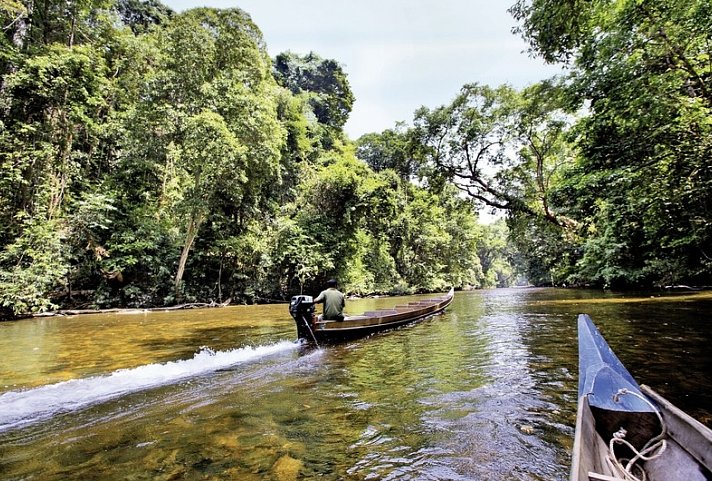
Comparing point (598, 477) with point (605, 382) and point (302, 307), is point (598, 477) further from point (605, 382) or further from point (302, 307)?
point (302, 307)

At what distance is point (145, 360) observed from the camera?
21.2ft

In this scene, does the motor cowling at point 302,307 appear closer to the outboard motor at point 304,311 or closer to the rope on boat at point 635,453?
the outboard motor at point 304,311

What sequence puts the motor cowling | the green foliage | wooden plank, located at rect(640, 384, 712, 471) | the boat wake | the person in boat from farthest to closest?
1. the green foliage
2. the person in boat
3. the motor cowling
4. the boat wake
5. wooden plank, located at rect(640, 384, 712, 471)

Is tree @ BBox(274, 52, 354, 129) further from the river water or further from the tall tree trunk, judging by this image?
the river water

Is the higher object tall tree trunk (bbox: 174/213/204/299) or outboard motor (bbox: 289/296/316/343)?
tall tree trunk (bbox: 174/213/204/299)

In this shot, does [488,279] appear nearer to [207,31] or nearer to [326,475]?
[207,31]

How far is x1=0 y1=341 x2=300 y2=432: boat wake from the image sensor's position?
3.91 meters

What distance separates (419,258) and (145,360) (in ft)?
105

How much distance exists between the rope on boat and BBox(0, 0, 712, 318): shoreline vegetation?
608cm

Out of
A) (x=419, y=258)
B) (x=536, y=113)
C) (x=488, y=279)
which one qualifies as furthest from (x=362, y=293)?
(x=488, y=279)

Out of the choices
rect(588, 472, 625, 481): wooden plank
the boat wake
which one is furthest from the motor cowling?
rect(588, 472, 625, 481): wooden plank

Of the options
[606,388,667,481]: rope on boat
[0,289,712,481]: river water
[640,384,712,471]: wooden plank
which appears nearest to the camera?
[640,384,712,471]: wooden plank

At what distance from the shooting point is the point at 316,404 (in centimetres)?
407

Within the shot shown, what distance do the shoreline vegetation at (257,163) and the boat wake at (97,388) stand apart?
27.6 feet
